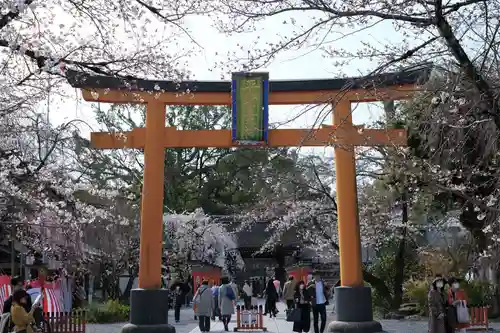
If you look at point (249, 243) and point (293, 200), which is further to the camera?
point (249, 243)

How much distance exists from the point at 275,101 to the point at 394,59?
7995 millimetres

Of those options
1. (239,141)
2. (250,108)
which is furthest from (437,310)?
(250,108)

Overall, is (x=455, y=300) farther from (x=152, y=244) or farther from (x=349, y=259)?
(x=152, y=244)

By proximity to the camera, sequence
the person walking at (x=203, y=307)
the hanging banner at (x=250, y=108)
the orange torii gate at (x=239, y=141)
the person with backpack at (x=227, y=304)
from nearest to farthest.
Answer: the orange torii gate at (x=239, y=141)
the hanging banner at (x=250, y=108)
the person walking at (x=203, y=307)
the person with backpack at (x=227, y=304)

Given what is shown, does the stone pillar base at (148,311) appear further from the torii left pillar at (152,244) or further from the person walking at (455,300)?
the person walking at (455,300)

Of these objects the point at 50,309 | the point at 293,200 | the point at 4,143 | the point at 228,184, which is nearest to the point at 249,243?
the point at 228,184

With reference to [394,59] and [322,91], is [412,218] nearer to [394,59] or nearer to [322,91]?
[322,91]

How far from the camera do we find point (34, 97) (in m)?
9.55

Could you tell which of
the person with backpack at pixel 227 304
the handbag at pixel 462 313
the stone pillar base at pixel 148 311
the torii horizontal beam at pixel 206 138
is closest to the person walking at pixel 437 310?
the handbag at pixel 462 313

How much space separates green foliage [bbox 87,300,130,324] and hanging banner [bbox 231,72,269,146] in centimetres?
886

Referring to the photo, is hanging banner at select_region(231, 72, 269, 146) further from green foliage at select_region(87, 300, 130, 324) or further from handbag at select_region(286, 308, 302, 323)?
green foliage at select_region(87, 300, 130, 324)

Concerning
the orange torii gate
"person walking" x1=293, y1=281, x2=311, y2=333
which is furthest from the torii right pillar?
"person walking" x1=293, y1=281, x2=311, y2=333

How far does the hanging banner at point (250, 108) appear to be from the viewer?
1476 centimetres

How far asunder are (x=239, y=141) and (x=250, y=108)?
2.77ft
